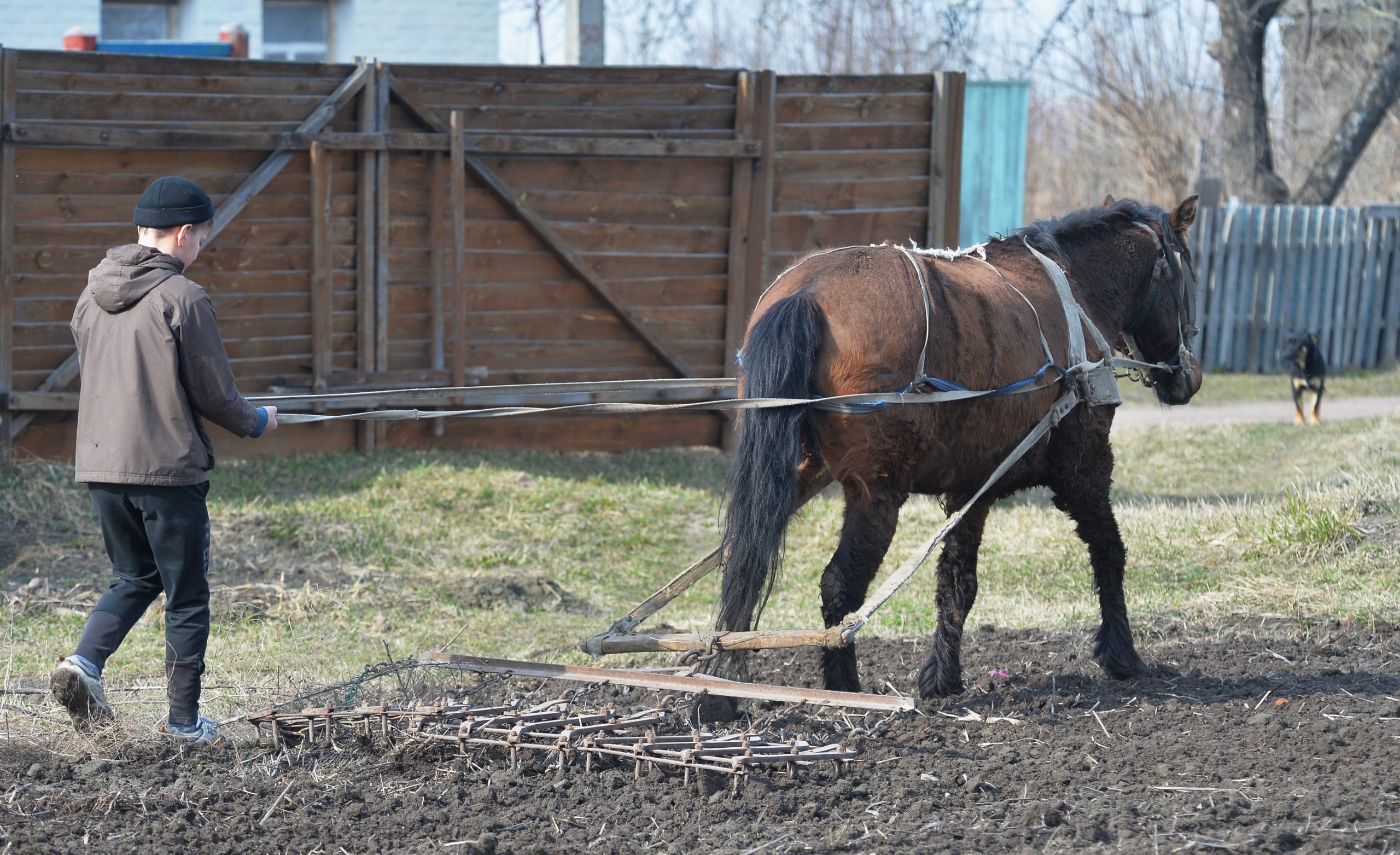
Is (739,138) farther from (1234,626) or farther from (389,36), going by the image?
(389,36)

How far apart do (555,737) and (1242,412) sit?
1282 centimetres

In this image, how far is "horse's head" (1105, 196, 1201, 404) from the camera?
5.63m

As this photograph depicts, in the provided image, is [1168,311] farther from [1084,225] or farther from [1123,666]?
[1123,666]

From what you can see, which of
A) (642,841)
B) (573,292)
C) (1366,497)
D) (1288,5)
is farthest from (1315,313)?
(642,841)

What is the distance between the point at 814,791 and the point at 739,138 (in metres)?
6.99

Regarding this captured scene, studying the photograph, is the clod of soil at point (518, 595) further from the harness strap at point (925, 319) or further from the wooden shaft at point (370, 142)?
the wooden shaft at point (370, 142)

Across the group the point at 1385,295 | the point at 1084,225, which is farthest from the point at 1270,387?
the point at 1084,225

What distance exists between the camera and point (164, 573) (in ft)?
12.9

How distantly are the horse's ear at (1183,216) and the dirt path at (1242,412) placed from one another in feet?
25.9

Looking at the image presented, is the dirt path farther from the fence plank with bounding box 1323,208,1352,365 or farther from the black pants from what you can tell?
the black pants

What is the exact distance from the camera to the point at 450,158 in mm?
9180

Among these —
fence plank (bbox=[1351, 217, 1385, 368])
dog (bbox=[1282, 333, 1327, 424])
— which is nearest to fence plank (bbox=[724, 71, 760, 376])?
dog (bbox=[1282, 333, 1327, 424])

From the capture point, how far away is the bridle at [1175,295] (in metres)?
5.63

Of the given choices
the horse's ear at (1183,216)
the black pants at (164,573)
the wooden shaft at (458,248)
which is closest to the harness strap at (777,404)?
the black pants at (164,573)
